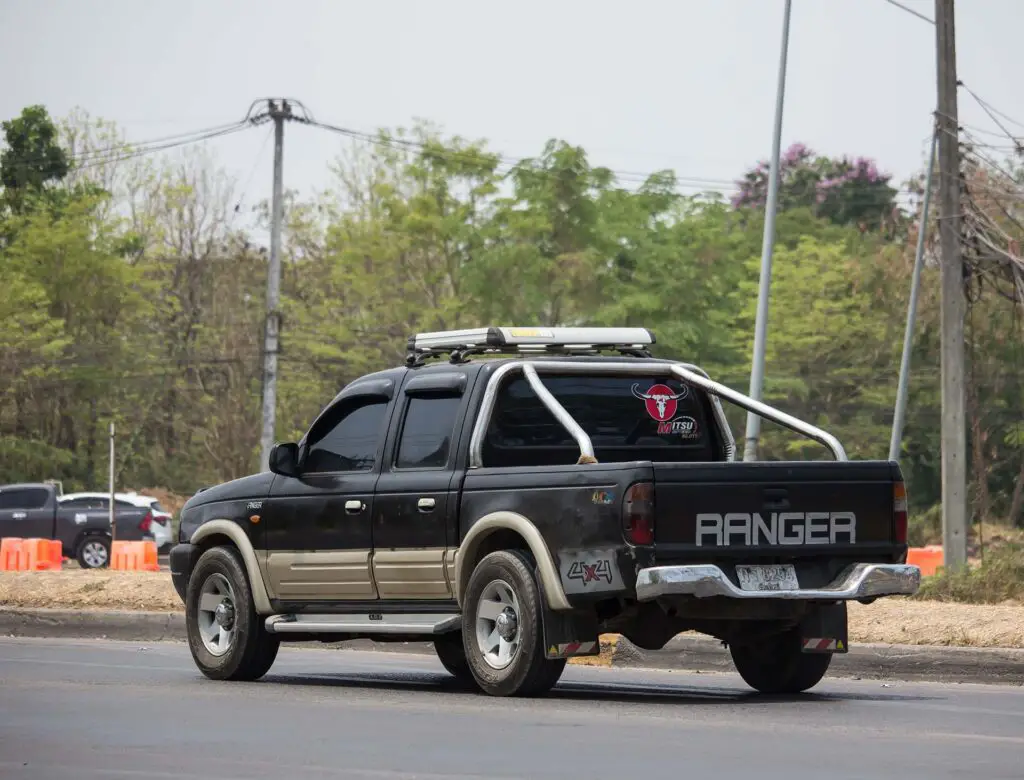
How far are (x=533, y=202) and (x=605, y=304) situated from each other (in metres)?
3.66

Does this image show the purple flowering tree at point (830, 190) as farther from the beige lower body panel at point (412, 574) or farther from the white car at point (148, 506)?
the beige lower body panel at point (412, 574)

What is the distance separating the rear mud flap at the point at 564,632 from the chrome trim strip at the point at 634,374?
3.00 feet

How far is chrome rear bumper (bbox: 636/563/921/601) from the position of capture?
10.8 metres

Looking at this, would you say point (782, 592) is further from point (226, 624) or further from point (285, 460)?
point (226, 624)

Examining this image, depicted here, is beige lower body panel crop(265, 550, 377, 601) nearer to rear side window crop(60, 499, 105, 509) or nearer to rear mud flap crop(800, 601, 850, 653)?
rear mud flap crop(800, 601, 850, 653)

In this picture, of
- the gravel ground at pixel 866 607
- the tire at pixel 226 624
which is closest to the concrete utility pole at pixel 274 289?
the gravel ground at pixel 866 607

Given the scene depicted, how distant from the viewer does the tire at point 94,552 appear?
40750 millimetres

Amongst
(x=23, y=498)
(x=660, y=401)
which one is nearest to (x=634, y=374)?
(x=660, y=401)

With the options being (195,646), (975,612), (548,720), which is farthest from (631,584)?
(975,612)

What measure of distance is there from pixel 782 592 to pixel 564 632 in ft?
3.96

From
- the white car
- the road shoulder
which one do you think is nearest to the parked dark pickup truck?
the white car

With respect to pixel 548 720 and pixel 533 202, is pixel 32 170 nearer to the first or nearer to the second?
pixel 533 202

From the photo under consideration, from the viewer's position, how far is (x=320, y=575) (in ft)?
42.5

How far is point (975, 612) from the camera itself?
50.2 feet
